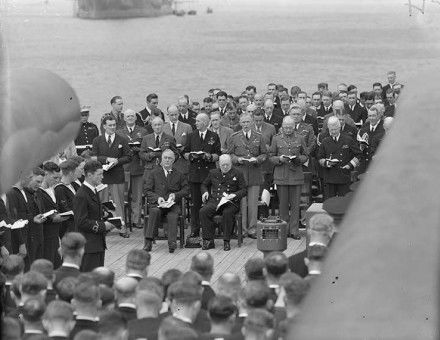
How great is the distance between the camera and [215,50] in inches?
4771

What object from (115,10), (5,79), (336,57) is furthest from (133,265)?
(115,10)

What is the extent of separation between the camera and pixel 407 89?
1.88m

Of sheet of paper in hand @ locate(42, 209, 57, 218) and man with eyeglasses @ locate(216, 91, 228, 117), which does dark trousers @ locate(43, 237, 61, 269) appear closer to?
sheet of paper in hand @ locate(42, 209, 57, 218)

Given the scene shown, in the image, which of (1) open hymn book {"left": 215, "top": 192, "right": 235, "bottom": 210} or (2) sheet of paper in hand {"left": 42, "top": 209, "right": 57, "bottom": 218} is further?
(1) open hymn book {"left": 215, "top": 192, "right": 235, "bottom": 210}

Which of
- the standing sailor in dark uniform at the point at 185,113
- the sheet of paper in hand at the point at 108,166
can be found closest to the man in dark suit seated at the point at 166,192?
the sheet of paper in hand at the point at 108,166

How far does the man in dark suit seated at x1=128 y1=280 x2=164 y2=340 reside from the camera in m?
5.05

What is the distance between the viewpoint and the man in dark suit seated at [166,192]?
45.8 ft

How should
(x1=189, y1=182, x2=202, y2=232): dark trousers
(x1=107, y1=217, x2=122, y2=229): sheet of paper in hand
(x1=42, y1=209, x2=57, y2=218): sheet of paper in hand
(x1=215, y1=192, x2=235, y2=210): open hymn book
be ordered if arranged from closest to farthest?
1. (x1=107, y1=217, x2=122, y2=229): sheet of paper in hand
2. (x1=42, y1=209, x2=57, y2=218): sheet of paper in hand
3. (x1=215, y1=192, x2=235, y2=210): open hymn book
4. (x1=189, y1=182, x2=202, y2=232): dark trousers

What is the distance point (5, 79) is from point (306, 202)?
551 inches

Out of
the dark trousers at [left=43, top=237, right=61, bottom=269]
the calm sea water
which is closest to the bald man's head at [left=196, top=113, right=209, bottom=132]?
the dark trousers at [left=43, top=237, right=61, bottom=269]

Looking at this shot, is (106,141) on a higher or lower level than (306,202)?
higher

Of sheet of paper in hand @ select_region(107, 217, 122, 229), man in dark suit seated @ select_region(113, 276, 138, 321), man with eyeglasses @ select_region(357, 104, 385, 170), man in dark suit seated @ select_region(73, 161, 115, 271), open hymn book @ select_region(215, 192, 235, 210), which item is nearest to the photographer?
man in dark suit seated @ select_region(113, 276, 138, 321)

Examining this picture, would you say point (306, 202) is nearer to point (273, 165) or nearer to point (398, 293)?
point (273, 165)

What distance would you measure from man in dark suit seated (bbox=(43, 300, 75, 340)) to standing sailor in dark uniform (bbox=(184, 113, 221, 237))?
10.1 meters
